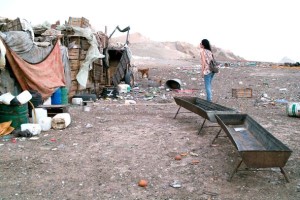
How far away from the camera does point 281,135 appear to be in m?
6.38

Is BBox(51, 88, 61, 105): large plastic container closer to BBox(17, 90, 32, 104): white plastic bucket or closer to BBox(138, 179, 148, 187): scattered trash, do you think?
BBox(17, 90, 32, 104): white plastic bucket

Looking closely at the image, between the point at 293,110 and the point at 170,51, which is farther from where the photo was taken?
the point at 170,51

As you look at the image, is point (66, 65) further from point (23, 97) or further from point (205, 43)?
point (205, 43)

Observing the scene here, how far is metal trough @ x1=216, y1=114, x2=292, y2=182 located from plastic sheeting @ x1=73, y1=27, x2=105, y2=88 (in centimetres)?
570

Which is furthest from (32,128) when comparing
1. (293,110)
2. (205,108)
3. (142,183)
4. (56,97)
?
(293,110)

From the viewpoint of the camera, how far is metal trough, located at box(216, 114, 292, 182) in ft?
12.2

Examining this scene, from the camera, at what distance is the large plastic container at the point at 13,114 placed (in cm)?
616

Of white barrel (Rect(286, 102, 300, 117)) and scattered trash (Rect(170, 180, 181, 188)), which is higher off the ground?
white barrel (Rect(286, 102, 300, 117))

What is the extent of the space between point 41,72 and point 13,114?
2.23 meters

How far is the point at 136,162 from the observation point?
4.84 meters

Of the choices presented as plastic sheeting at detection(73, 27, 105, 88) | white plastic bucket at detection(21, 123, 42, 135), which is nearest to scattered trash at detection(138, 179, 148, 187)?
white plastic bucket at detection(21, 123, 42, 135)

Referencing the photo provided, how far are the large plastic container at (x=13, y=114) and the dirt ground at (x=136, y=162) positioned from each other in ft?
1.51

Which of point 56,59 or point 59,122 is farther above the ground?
point 56,59

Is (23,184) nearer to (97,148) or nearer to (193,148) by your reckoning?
(97,148)
